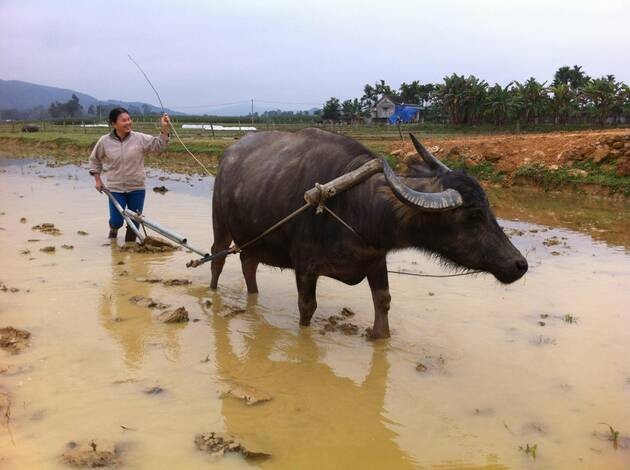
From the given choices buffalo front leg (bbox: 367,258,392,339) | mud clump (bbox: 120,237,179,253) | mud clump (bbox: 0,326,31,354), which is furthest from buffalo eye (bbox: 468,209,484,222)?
mud clump (bbox: 120,237,179,253)

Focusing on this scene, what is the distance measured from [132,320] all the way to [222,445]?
2000 millimetres

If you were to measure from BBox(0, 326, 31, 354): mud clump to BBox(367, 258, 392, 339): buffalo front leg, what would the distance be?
2.34m

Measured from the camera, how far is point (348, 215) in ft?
12.2

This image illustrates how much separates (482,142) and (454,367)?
500 inches

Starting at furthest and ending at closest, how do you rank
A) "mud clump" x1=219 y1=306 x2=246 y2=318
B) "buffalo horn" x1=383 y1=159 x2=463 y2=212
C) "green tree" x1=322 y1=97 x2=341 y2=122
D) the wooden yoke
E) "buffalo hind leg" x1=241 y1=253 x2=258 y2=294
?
1. "green tree" x1=322 y1=97 x2=341 y2=122
2. "buffalo hind leg" x1=241 y1=253 x2=258 y2=294
3. "mud clump" x1=219 y1=306 x2=246 y2=318
4. the wooden yoke
5. "buffalo horn" x1=383 y1=159 x2=463 y2=212

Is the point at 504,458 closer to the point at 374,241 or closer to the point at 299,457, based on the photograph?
the point at 299,457

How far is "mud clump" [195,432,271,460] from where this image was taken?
8.36ft

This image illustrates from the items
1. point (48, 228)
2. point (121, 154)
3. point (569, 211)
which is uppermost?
point (121, 154)

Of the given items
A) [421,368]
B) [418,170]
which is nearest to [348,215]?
[418,170]

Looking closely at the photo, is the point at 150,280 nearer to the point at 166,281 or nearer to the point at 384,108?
the point at 166,281

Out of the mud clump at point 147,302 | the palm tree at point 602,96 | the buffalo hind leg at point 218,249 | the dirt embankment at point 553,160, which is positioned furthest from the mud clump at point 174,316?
the palm tree at point 602,96

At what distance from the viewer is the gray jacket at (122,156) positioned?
6.38 m

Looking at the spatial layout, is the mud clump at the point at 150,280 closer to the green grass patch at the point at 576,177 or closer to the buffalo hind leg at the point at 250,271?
the buffalo hind leg at the point at 250,271

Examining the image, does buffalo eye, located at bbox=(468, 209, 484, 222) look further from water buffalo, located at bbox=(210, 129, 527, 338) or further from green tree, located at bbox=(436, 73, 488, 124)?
green tree, located at bbox=(436, 73, 488, 124)
